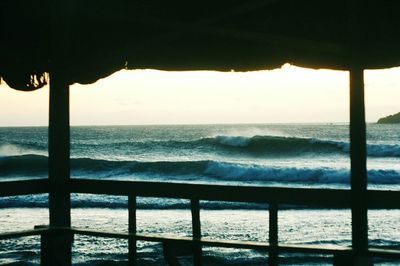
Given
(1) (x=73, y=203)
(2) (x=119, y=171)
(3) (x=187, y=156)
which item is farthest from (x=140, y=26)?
(3) (x=187, y=156)

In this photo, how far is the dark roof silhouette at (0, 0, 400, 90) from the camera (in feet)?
11.4

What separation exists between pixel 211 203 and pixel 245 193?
39.1 ft

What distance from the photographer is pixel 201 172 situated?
2517cm

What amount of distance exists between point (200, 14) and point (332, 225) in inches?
339

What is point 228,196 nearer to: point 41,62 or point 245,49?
point 245,49

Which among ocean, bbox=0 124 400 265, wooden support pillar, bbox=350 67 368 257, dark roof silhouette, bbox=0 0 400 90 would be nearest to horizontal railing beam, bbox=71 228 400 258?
wooden support pillar, bbox=350 67 368 257

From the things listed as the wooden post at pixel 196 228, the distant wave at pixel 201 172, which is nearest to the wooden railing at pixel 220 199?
the wooden post at pixel 196 228

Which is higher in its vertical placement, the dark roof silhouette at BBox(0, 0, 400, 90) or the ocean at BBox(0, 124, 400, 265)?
the dark roof silhouette at BBox(0, 0, 400, 90)

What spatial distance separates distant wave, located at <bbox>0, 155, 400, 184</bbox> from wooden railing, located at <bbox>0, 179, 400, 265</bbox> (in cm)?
1913

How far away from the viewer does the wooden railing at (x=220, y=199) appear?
2836 millimetres

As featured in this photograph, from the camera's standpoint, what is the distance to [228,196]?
3.38 m

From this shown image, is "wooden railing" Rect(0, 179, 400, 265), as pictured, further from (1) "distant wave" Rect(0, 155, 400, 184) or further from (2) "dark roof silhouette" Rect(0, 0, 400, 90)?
A: (1) "distant wave" Rect(0, 155, 400, 184)

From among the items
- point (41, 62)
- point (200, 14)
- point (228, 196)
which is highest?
point (200, 14)

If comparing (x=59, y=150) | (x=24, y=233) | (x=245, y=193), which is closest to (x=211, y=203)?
(x=59, y=150)
